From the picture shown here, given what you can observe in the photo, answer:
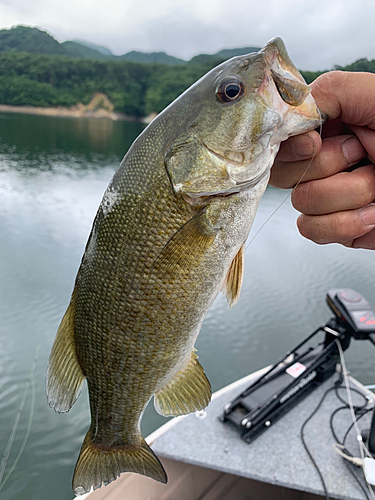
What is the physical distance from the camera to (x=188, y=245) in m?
1.15

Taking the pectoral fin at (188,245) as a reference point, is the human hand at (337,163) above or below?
above

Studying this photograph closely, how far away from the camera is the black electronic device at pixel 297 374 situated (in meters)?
3.03

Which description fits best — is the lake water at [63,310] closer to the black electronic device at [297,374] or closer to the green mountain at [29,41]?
the black electronic device at [297,374]

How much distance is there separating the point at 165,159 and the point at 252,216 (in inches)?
14.1

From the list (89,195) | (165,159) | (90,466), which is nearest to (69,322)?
(90,466)

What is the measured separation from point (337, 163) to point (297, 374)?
2.67m

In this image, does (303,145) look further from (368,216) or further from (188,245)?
(188,245)

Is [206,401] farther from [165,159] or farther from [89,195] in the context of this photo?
[89,195]

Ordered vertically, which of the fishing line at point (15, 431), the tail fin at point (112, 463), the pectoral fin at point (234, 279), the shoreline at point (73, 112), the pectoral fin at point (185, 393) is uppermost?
the shoreline at point (73, 112)

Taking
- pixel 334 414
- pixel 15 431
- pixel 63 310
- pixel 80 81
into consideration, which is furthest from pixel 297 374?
pixel 80 81

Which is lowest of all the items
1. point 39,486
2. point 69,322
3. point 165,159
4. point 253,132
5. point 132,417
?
point 39,486

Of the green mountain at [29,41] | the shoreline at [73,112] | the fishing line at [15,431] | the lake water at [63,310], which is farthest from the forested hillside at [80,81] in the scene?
the fishing line at [15,431]

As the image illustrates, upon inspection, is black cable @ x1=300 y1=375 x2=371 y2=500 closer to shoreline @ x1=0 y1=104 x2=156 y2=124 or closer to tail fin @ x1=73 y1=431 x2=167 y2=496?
tail fin @ x1=73 y1=431 x2=167 y2=496

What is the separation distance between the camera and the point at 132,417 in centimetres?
137
